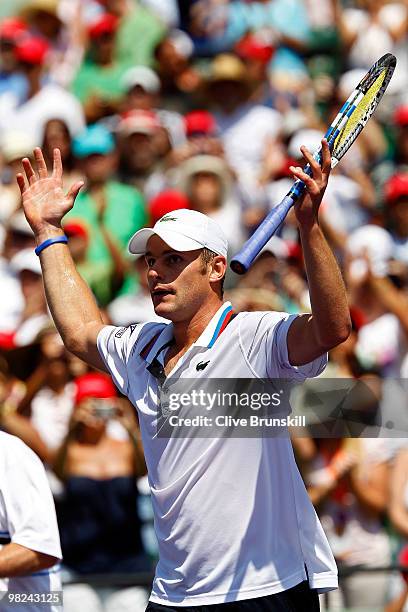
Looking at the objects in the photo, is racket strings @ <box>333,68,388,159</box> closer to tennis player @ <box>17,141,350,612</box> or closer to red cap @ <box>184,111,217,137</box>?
tennis player @ <box>17,141,350,612</box>

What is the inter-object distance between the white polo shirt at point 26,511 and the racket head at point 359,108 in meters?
1.56

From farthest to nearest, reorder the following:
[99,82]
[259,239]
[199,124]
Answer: [99,82] < [199,124] < [259,239]

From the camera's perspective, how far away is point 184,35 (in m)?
9.88

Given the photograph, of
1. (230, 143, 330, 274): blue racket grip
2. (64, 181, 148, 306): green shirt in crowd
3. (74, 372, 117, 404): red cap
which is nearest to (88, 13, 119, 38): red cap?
(64, 181, 148, 306): green shirt in crowd

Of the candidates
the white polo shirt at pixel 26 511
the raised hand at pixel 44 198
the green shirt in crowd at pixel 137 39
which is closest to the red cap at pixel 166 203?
the green shirt in crowd at pixel 137 39

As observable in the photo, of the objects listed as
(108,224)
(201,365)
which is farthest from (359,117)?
(108,224)

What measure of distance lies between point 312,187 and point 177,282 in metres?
0.67

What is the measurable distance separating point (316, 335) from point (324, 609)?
2626mm

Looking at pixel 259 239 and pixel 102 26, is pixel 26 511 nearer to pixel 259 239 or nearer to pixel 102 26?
pixel 259 239

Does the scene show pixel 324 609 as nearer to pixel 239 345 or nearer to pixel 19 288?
pixel 239 345

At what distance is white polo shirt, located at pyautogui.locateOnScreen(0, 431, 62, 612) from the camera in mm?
4363

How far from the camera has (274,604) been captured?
12.3 feet

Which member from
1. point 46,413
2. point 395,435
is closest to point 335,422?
point 395,435

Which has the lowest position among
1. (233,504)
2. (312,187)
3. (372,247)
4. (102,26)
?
(233,504)
